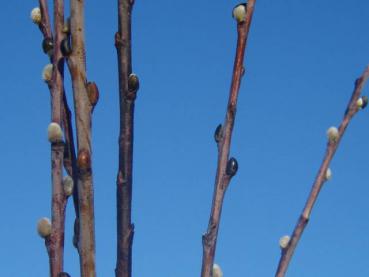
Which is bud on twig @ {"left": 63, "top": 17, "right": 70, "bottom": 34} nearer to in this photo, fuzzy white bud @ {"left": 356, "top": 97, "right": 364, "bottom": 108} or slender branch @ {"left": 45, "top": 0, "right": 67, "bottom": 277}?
slender branch @ {"left": 45, "top": 0, "right": 67, "bottom": 277}

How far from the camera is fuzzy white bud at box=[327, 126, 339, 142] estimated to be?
3.86 ft

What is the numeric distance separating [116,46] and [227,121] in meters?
0.27

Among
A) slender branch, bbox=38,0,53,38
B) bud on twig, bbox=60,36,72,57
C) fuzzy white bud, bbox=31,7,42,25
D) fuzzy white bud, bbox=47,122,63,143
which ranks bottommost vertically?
fuzzy white bud, bbox=47,122,63,143

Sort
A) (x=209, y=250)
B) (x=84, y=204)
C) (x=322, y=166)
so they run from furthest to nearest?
1. (x=322, y=166)
2. (x=209, y=250)
3. (x=84, y=204)

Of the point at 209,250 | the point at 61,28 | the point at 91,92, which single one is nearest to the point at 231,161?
the point at 209,250

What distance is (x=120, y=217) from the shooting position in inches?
41.4

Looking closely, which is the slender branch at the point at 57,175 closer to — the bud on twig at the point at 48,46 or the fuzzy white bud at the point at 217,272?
the bud on twig at the point at 48,46

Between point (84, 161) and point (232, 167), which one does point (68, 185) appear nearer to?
point (84, 161)

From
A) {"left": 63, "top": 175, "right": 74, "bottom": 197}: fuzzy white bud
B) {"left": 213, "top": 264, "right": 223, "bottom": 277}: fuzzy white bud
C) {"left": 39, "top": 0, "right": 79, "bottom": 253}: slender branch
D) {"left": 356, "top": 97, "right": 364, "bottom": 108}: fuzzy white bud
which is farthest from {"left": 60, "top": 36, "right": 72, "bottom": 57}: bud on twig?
{"left": 356, "top": 97, "right": 364, "bottom": 108}: fuzzy white bud

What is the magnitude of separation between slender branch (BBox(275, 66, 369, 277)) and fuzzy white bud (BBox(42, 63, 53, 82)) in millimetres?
620

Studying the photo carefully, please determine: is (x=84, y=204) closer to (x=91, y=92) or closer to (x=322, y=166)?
(x=91, y=92)

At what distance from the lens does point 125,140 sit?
3.37ft

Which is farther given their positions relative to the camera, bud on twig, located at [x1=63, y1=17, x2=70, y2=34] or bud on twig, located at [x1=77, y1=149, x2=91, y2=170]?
bud on twig, located at [x1=63, y1=17, x2=70, y2=34]

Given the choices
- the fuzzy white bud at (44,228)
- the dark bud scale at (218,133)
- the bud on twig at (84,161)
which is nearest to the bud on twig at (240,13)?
the dark bud scale at (218,133)
